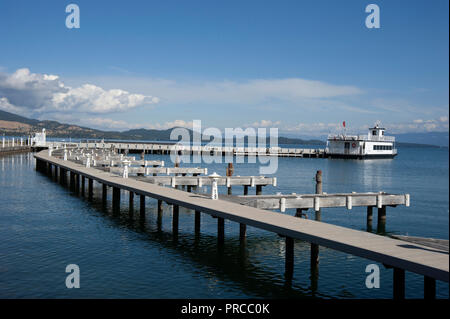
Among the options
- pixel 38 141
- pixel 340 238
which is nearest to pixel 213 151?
pixel 38 141

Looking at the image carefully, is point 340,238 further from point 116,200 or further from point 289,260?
point 116,200

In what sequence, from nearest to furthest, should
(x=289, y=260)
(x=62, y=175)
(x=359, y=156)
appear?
(x=289, y=260) < (x=62, y=175) < (x=359, y=156)

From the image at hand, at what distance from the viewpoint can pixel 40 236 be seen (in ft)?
59.6

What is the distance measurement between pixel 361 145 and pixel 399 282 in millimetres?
91059

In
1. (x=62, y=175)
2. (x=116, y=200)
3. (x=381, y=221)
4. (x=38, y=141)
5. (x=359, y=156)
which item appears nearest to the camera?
(x=381, y=221)

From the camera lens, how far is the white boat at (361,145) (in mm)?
98438

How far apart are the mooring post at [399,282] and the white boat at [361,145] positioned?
9004 centimetres

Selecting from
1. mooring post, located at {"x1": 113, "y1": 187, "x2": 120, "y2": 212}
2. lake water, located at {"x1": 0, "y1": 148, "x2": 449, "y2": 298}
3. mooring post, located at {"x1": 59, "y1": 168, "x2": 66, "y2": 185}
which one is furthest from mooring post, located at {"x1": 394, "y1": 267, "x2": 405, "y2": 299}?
mooring post, located at {"x1": 59, "y1": 168, "x2": 66, "y2": 185}

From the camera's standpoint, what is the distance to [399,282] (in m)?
10.8

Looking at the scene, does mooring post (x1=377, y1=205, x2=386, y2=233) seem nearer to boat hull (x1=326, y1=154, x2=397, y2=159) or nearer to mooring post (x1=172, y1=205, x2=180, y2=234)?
mooring post (x1=172, y1=205, x2=180, y2=234)

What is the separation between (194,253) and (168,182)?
10.7 metres

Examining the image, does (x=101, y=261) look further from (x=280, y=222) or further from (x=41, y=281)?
(x=280, y=222)

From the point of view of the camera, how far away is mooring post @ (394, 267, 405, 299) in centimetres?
1074

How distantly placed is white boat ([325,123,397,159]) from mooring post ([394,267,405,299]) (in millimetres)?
90041
